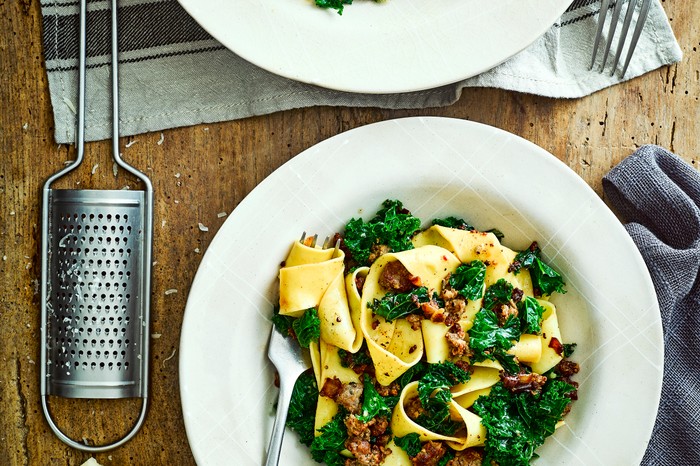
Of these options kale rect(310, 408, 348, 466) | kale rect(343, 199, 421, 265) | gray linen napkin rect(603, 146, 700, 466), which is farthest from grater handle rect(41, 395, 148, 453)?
gray linen napkin rect(603, 146, 700, 466)

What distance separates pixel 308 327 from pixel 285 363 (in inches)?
9.0

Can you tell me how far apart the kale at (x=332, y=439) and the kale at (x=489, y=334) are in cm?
67

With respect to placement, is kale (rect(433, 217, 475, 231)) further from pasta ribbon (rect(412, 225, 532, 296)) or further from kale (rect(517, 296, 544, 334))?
kale (rect(517, 296, 544, 334))

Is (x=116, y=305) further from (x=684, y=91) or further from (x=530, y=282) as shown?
(x=684, y=91)

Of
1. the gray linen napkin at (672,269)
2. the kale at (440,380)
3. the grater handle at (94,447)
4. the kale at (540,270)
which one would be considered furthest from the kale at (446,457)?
the grater handle at (94,447)

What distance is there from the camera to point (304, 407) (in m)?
3.21

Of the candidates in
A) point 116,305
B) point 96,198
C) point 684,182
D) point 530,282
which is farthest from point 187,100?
point 684,182

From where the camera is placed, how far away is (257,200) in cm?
302

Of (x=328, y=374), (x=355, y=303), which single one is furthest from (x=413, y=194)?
(x=328, y=374)

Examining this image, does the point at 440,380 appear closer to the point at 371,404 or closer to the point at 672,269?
the point at 371,404

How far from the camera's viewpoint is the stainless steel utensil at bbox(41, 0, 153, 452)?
10.9ft

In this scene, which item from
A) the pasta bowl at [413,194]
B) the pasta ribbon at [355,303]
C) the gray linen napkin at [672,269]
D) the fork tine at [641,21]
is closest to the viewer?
the pasta bowl at [413,194]

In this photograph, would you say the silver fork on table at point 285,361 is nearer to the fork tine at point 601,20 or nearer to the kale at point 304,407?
the kale at point 304,407

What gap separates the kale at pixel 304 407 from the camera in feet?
10.5
